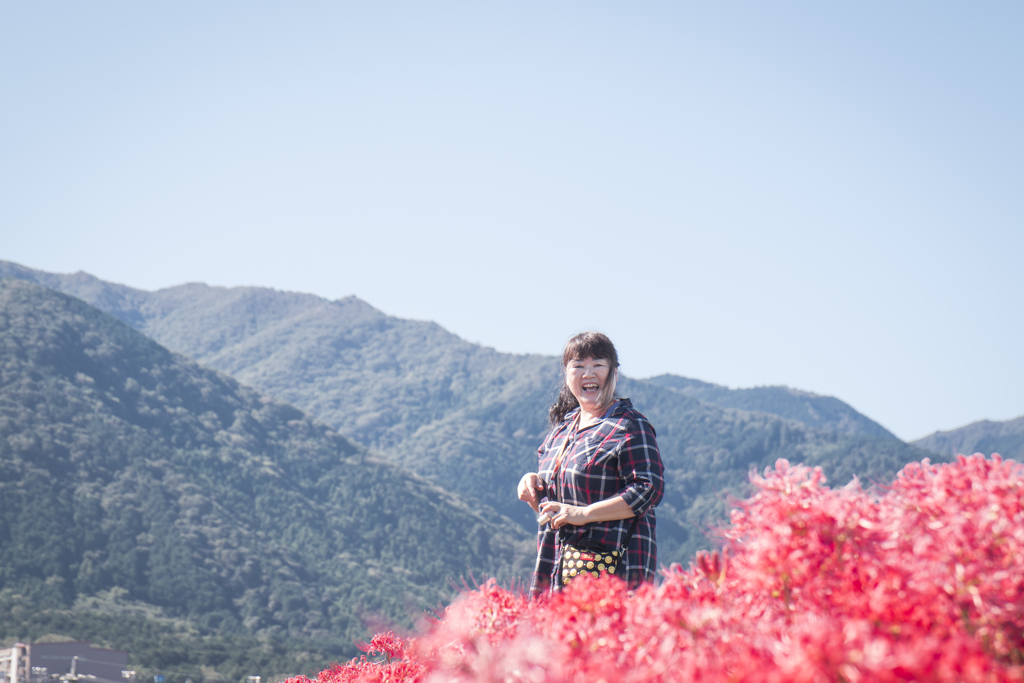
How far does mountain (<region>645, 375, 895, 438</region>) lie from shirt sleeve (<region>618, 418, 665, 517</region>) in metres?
172

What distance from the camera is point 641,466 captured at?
368 centimetres

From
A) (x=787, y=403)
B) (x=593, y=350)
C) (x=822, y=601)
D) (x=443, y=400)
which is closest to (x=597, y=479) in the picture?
(x=593, y=350)

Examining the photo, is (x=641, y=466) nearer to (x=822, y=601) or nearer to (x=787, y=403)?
(x=822, y=601)

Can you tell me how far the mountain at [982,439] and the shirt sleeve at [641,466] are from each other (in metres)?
147

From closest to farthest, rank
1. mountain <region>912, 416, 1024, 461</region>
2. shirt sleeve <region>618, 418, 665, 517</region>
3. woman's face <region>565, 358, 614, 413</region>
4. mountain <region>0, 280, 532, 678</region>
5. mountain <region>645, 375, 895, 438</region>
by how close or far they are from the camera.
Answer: shirt sleeve <region>618, 418, 665, 517</region> → woman's face <region>565, 358, 614, 413</region> → mountain <region>0, 280, 532, 678</region> → mountain <region>912, 416, 1024, 461</region> → mountain <region>645, 375, 895, 438</region>

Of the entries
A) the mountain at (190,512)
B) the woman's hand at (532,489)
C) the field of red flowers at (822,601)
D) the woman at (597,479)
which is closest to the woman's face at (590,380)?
the woman at (597,479)

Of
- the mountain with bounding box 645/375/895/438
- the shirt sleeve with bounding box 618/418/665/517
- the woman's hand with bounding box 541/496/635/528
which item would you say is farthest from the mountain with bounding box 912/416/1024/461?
the woman's hand with bounding box 541/496/635/528

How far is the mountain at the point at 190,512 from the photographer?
60125 mm

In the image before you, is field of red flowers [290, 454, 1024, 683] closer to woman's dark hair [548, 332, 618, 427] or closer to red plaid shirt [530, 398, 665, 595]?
red plaid shirt [530, 398, 665, 595]

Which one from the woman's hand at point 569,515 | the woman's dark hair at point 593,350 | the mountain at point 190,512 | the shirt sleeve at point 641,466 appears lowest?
the mountain at point 190,512

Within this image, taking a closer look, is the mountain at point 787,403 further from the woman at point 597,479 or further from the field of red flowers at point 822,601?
the field of red flowers at point 822,601

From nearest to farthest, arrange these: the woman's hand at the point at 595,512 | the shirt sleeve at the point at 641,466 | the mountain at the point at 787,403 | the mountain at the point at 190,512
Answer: the woman's hand at the point at 595,512 < the shirt sleeve at the point at 641,466 < the mountain at the point at 190,512 < the mountain at the point at 787,403

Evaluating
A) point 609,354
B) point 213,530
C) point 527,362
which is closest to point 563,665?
point 609,354

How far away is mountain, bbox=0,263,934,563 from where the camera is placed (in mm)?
125500
